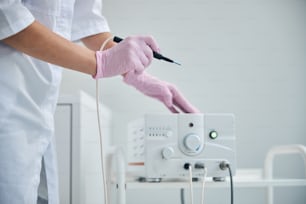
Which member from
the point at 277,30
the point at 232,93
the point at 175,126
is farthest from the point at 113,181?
the point at 277,30

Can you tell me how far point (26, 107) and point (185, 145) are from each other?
15.5 inches

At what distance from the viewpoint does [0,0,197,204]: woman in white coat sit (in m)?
0.73

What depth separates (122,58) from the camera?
83 cm

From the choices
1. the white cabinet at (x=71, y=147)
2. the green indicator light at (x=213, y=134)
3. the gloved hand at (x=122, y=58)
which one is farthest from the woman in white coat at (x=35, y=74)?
the green indicator light at (x=213, y=134)

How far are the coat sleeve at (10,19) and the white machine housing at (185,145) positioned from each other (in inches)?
15.0

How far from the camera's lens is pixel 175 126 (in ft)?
3.06

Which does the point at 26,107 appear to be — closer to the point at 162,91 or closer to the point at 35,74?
the point at 35,74

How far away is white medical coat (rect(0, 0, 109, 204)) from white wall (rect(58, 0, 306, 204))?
1.00 m

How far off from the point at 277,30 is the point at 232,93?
42 cm

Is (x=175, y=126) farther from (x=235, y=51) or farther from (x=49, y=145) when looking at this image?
(x=235, y=51)

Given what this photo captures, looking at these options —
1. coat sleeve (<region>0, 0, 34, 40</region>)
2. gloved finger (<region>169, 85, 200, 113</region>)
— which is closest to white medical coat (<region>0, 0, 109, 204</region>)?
coat sleeve (<region>0, 0, 34, 40</region>)

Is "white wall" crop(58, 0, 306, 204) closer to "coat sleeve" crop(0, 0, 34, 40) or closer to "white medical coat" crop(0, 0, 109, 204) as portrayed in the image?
"white medical coat" crop(0, 0, 109, 204)

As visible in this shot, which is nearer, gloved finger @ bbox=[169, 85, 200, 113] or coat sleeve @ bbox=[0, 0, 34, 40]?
coat sleeve @ bbox=[0, 0, 34, 40]

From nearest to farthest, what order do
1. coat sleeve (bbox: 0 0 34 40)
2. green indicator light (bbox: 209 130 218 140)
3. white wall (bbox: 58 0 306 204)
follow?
coat sleeve (bbox: 0 0 34 40), green indicator light (bbox: 209 130 218 140), white wall (bbox: 58 0 306 204)
